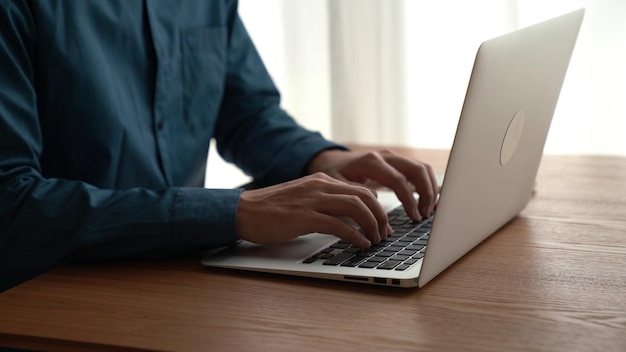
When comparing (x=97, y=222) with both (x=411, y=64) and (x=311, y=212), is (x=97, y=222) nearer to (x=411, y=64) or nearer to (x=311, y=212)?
(x=311, y=212)

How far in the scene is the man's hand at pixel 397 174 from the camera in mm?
1136

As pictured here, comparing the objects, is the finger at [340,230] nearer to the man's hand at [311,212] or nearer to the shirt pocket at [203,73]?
the man's hand at [311,212]

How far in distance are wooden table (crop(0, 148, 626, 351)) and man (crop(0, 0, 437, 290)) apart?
0.18ft

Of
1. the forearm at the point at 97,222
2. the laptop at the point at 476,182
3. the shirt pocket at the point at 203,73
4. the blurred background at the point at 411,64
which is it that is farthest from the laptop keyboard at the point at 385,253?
the blurred background at the point at 411,64

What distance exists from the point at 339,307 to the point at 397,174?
14.2 inches

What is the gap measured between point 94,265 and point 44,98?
0.27m

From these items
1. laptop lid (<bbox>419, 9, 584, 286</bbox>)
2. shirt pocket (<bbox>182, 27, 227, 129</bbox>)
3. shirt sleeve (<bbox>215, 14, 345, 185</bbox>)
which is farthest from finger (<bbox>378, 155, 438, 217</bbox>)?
shirt pocket (<bbox>182, 27, 227, 129</bbox>)

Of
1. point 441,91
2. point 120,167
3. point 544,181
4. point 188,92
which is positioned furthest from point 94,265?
point 441,91

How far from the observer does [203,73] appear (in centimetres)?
142

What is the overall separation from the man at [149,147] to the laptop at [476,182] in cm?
3

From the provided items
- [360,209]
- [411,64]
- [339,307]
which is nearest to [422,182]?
[360,209]

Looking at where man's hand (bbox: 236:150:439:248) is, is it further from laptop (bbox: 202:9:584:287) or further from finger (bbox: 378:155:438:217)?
finger (bbox: 378:155:438:217)

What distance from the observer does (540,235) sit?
107 centimetres

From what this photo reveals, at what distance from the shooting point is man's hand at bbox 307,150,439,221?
1.14m
